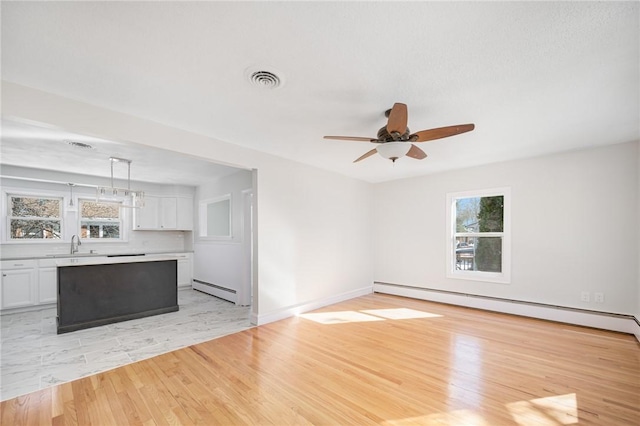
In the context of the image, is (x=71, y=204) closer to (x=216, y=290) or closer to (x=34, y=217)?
(x=34, y=217)

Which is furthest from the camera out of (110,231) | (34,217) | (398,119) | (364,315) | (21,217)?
(110,231)

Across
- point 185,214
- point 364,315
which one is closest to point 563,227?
point 364,315

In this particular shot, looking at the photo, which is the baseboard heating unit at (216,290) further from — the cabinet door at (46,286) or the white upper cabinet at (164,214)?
the cabinet door at (46,286)

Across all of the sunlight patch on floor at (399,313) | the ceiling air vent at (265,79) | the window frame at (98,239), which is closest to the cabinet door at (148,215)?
the window frame at (98,239)

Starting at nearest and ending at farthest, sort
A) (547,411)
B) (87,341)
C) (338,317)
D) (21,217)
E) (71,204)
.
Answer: (547,411) < (87,341) < (338,317) < (21,217) < (71,204)

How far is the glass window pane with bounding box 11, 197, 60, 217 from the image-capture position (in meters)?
5.20

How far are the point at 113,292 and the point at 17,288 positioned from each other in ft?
6.90

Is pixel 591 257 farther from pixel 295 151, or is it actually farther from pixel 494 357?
pixel 295 151

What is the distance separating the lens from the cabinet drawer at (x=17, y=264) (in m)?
4.62

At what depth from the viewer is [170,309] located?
468 centimetres

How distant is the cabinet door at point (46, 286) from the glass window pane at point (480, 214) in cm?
744

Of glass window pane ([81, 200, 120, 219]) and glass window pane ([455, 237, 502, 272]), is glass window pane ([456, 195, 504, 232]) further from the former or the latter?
glass window pane ([81, 200, 120, 219])

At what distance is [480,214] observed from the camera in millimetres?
4891

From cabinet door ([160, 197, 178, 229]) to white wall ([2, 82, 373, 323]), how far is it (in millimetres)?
3742
